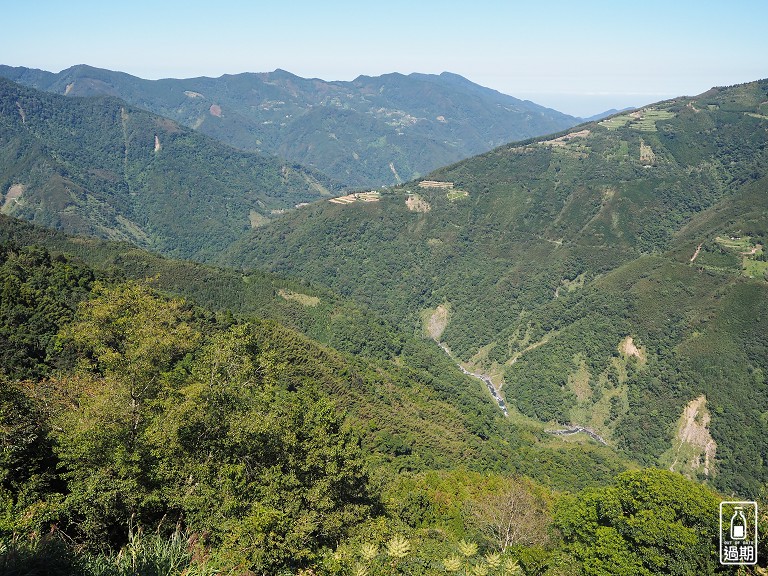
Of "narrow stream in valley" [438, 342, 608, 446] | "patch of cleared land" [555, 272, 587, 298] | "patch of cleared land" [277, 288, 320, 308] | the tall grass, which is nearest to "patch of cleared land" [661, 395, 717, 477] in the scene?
"narrow stream in valley" [438, 342, 608, 446]

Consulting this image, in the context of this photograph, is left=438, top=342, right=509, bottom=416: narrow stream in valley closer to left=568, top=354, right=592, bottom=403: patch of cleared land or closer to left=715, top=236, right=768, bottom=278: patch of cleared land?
left=568, top=354, right=592, bottom=403: patch of cleared land

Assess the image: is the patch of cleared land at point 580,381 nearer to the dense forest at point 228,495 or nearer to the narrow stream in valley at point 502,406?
the narrow stream in valley at point 502,406

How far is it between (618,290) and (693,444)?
46.6 meters

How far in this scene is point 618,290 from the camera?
439 feet

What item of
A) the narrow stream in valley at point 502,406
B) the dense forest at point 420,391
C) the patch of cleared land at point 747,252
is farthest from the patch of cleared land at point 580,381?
the patch of cleared land at point 747,252

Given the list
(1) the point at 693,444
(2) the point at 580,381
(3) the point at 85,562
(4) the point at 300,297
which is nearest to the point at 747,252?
(2) the point at 580,381

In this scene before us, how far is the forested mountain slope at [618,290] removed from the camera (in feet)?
338

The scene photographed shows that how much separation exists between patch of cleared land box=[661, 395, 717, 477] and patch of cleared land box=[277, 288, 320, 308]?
283 feet

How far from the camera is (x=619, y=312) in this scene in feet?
421

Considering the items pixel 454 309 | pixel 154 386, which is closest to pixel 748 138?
pixel 454 309

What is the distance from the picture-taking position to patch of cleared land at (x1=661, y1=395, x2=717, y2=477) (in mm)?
96188

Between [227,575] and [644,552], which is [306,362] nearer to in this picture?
[644,552]

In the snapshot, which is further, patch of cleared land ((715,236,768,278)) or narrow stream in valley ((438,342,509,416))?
narrow stream in valley ((438,342,509,416))

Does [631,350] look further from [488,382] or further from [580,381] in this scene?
[488,382]
